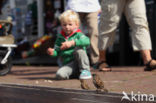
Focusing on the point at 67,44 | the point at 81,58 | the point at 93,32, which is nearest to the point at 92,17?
the point at 93,32

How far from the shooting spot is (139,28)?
5973 mm

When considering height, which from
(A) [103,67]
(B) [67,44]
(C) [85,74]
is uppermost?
(B) [67,44]

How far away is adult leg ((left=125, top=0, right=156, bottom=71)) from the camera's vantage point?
232 inches

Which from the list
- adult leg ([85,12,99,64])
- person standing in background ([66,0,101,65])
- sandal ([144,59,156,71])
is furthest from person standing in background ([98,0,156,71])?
adult leg ([85,12,99,64])

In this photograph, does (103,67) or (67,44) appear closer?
(67,44)

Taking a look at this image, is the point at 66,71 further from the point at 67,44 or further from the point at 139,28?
the point at 139,28

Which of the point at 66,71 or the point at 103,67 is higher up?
the point at 66,71

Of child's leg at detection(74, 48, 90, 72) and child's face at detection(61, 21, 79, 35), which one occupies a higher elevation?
child's face at detection(61, 21, 79, 35)

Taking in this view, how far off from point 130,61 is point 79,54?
424 centimetres

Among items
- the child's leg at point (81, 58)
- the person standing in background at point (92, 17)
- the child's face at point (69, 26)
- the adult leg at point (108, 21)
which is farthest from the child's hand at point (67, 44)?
the person standing in background at point (92, 17)

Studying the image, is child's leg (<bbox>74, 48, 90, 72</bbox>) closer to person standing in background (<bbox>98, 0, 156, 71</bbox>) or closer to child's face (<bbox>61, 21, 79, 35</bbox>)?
child's face (<bbox>61, 21, 79, 35</bbox>)

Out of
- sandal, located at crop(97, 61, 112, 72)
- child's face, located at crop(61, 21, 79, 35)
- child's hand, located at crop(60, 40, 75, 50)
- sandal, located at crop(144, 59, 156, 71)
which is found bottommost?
sandal, located at crop(97, 61, 112, 72)

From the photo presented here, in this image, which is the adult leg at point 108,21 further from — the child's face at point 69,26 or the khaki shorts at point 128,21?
the child's face at point 69,26

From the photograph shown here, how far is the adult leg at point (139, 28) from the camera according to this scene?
589 cm
